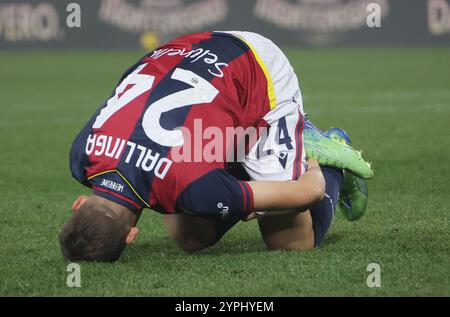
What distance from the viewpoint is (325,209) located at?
186 inches

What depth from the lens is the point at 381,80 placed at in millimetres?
14852

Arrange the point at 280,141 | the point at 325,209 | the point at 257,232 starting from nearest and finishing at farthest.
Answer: the point at 280,141 < the point at 325,209 < the point at 257,232

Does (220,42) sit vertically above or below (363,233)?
above

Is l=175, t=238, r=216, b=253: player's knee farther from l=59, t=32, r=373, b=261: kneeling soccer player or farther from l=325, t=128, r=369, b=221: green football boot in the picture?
l=325, t=128, r=369, b=221: green football boot

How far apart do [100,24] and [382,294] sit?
18.6 metres

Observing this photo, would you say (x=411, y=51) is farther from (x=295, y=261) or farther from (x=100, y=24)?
(x=295, y=261)

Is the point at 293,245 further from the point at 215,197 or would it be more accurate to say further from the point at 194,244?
the point at 215,197

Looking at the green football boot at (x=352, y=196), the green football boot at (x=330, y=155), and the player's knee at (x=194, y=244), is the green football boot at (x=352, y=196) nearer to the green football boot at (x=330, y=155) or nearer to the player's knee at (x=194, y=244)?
the green football boot at (x=330, y=155)

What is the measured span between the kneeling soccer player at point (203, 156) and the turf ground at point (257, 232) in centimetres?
17

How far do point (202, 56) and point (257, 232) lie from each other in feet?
3.90

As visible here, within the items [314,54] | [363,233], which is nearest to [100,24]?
[314,54]

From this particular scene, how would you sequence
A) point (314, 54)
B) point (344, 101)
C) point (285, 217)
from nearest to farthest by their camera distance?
1. point (285, 217)
2. point (344, 101)
3. point (314, 54)

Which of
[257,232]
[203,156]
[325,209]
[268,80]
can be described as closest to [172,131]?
[203,156]

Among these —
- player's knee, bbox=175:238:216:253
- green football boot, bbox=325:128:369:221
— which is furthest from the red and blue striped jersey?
green football boot, bbox=325:128:369:221
